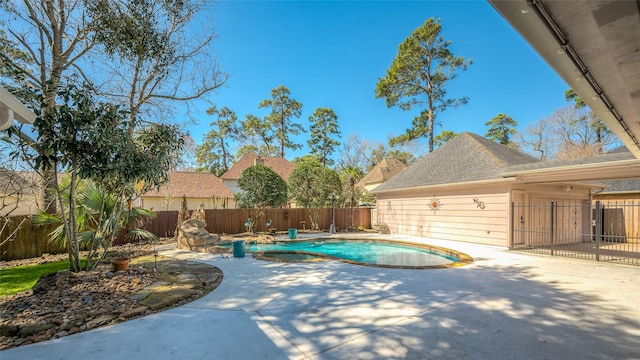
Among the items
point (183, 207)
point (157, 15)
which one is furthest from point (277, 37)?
point (183, 207)

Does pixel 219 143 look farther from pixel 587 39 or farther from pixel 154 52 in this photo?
pixel 587 39

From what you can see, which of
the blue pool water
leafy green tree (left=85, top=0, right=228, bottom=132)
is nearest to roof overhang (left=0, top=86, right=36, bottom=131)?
leafy green tree (left=85, top=0, right=228, bottom=132)

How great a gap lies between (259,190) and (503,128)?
27192mm

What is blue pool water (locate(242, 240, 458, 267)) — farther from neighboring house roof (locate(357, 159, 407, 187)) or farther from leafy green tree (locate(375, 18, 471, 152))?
neighboring house roof (locate(357, 159, 407, 187))

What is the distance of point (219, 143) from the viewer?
32844 mm

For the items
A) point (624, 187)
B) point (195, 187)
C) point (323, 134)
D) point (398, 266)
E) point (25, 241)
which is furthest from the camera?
point (323, 134)

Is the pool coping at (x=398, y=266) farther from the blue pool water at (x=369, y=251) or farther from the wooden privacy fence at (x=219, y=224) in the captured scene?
the wooden privacy fence at (x=219, y=224)

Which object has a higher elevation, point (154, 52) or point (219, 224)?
point (154, 52)

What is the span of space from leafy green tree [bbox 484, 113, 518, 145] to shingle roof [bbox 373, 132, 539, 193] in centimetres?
1801

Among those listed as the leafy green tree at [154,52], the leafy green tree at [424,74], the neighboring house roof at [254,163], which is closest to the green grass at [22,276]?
the leafy green tree at [154,52]

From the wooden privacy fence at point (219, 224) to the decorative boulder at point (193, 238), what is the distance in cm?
289

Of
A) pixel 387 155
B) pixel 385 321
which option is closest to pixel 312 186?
pixel 385 321

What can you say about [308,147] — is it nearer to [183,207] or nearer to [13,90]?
[183,207]

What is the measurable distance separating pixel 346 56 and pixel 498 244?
525 inches
